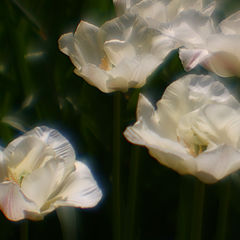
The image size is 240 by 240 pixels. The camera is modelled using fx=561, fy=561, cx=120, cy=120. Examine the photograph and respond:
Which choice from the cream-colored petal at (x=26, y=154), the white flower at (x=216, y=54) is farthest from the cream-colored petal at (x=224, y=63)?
the cream-colored petal at (x=26, y=154)

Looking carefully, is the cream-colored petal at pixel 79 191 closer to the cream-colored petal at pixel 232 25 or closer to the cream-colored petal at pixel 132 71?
the cream-colored petal at pixel 132 71

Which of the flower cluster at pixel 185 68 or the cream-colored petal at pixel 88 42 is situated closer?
the flower cluster at pixel 185 68

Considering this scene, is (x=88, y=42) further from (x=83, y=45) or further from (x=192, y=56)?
(x=192, y=56)

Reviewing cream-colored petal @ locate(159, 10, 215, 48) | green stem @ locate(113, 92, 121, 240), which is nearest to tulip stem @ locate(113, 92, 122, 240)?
green stem @ locate(113, 92, 121, 240)

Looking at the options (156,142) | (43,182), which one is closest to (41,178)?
(43,182)

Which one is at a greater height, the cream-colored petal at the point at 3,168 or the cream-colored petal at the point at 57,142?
the cream-colored petal at the point at 57,142

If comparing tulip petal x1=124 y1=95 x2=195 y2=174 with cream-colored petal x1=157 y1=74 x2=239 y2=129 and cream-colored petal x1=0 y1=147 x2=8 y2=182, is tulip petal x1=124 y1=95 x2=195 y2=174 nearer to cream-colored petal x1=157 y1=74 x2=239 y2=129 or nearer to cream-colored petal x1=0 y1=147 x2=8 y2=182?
cream-colored petal x1=157 y1=74 x2=239 y2=129
